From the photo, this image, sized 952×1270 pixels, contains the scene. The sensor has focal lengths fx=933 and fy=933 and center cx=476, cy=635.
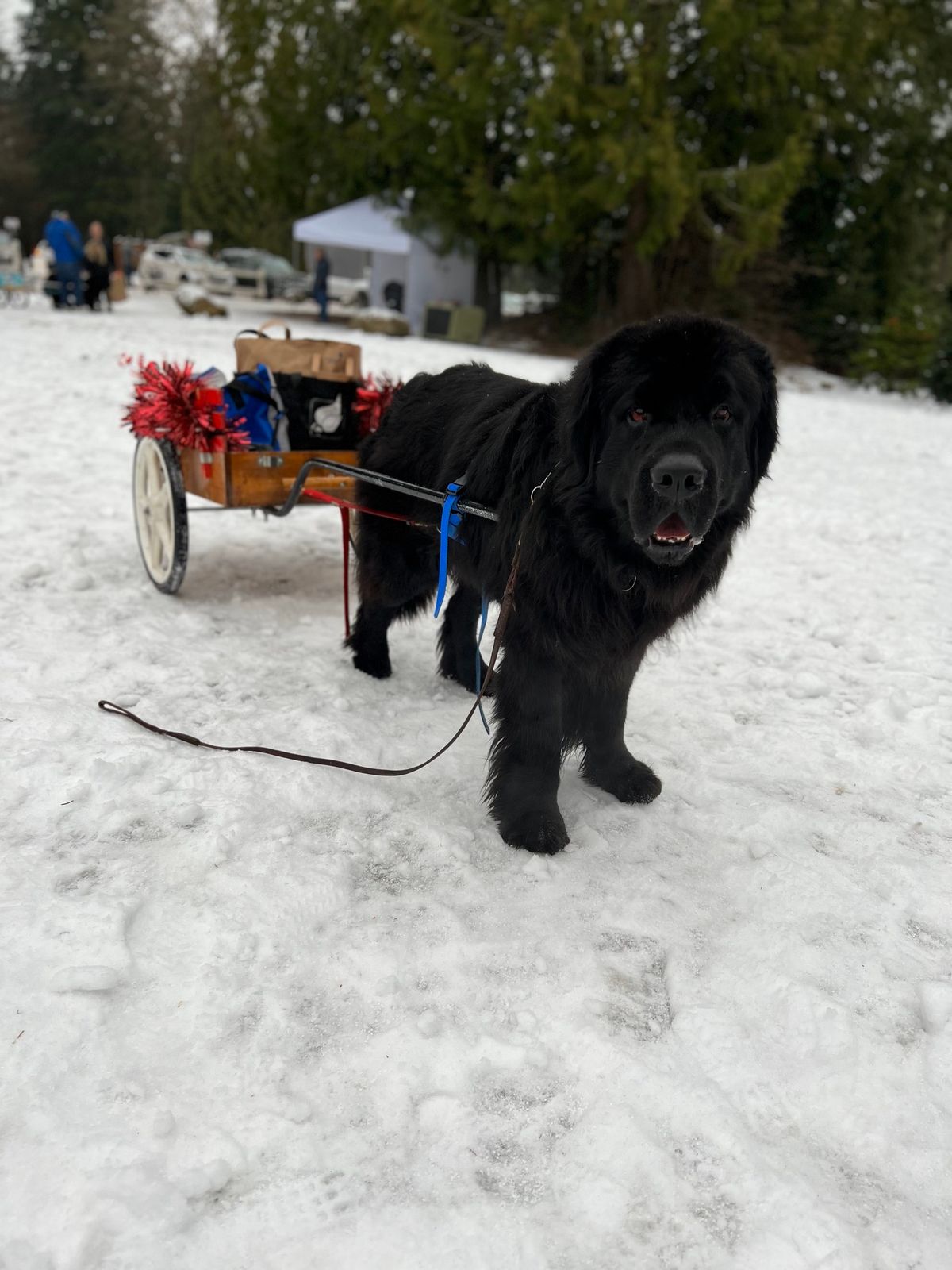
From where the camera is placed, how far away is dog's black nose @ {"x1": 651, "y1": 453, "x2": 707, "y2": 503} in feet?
7.13

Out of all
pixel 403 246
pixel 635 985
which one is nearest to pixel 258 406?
pixel 635 985

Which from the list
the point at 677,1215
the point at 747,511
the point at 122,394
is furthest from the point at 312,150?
the point at 677,1215

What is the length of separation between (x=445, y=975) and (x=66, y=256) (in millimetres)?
18932

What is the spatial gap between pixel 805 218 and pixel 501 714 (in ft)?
66.6

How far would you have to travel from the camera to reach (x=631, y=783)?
2998mm

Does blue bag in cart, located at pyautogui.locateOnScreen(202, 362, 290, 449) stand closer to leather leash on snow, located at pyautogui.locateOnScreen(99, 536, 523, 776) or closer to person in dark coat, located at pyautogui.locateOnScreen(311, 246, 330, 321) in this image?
leather leash on snow, located at pyautogui.locateOnScreen(99, 536, 523, 776)

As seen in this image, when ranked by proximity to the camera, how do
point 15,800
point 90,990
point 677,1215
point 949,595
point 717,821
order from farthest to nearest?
point 949,595 → point 717,821 → point 15,800 → point 90,990 → point 677,1215

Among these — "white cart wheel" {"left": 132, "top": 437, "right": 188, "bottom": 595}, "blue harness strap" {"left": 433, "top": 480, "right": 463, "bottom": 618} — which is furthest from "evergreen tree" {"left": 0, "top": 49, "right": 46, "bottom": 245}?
"blue harness strap" {"left": 433, "top": 480, "right": 463, "bottom": 618}

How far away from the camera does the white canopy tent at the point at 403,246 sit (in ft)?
64.3

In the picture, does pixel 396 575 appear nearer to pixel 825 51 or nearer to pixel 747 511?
pixel 747 511

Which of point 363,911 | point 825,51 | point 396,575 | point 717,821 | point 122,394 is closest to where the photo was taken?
point 363,911

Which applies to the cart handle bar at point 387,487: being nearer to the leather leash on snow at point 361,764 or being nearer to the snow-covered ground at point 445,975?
the leather leash on snow at point 361,764

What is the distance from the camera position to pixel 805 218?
19625 millimetres

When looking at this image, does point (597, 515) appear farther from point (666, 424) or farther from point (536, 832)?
point (536, 832)
